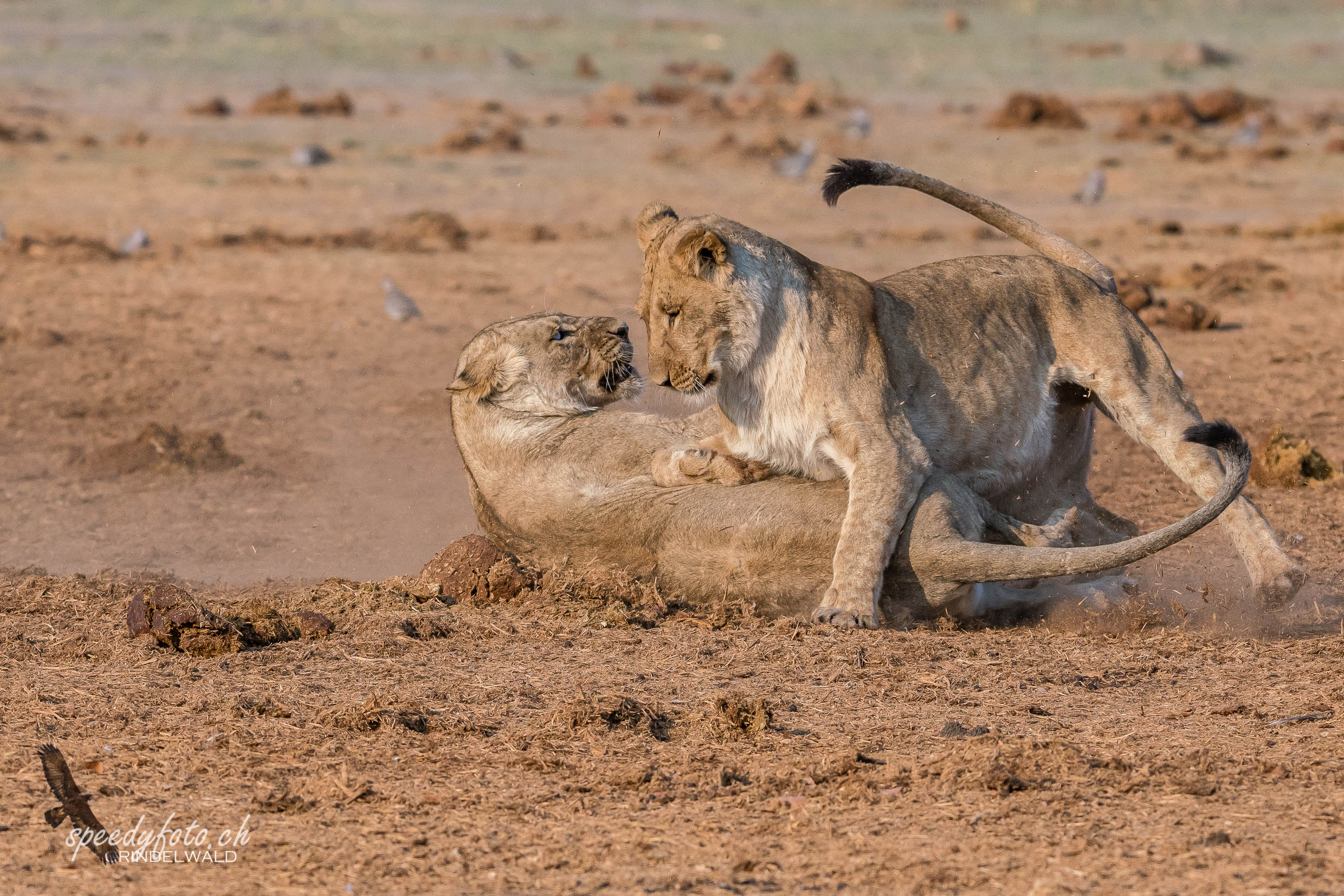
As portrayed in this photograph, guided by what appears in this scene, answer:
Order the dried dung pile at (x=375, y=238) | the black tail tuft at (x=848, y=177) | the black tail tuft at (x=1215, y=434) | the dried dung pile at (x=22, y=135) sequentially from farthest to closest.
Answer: the dried dung pile at (x=22, y=135), the dried dung pile at (x=375, y=238), the black tail tuft at (x=848, y=177), the black tail tuft at (x=1215, y=434)

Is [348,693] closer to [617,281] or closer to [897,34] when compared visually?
[617,281]

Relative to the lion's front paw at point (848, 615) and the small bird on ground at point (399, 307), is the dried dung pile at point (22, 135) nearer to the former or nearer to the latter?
the small bird on ground at point (399, 307)

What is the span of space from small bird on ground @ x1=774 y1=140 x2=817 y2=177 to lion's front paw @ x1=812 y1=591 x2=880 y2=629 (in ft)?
35.7

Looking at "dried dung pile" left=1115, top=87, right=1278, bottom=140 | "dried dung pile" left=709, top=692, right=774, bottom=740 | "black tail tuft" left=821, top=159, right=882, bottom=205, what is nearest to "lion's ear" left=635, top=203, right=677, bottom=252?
"black tail tuft" left=821, top=159, right=882, bottom=205

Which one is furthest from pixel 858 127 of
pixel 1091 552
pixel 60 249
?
pixel 1091 552

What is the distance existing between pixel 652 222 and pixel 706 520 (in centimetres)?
105

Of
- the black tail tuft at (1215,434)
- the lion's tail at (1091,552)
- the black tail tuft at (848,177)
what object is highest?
the black tail tuft at (848,177)

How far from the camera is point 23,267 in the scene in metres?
11.1

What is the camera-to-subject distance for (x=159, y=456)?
25.3 ft

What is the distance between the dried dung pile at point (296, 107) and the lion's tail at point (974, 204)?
568 inches

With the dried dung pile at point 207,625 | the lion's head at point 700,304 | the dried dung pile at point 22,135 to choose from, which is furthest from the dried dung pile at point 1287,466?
the dried dung pile at point 22,135

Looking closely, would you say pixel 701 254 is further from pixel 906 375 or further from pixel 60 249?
pixel 60 249

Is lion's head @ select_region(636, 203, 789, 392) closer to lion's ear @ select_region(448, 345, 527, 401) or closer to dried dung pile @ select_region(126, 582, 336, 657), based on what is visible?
lion's ear @ select_region(448, 345, 527, 401)

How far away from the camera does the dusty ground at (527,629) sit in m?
3.43
